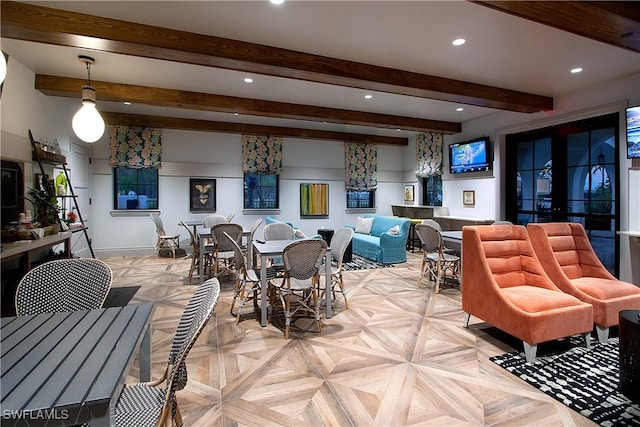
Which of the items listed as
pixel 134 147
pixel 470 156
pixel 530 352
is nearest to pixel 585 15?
pixel 530 352

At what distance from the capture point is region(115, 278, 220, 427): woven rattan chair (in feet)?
3.99

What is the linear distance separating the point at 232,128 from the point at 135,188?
8.43 ft

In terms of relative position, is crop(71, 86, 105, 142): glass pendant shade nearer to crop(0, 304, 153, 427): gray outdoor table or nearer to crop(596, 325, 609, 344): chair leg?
crop(0, 304, 153, 427): gray outdoor table

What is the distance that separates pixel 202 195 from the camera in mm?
7742

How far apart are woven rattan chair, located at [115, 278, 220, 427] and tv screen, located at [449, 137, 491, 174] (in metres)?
6.48

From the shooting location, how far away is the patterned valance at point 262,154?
26.0 ft

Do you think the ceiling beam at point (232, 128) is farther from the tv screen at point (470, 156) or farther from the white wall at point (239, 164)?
the tv screen at point (470, 156)

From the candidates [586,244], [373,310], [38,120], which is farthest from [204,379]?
[38,120]

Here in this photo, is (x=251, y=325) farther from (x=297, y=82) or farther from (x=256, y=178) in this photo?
(x=256, y=178)

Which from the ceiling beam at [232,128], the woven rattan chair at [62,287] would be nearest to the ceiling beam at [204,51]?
the woven rattan chair at [62,287]

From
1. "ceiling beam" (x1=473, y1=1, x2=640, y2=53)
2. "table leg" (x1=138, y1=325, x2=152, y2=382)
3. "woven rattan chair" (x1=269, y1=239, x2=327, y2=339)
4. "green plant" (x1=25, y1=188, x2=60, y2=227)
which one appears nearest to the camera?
"table leg" (x1=138, y1=325, x2=152, y2=382)

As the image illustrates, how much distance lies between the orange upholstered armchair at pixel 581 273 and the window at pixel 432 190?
4.68 m

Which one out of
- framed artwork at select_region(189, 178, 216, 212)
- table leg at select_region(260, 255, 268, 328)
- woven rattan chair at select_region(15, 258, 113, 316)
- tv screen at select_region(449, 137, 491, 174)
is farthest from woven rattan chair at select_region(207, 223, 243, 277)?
tv screen at select_region(449, 137, 491, 174)

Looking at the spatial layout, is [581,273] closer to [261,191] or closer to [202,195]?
[261,191]
